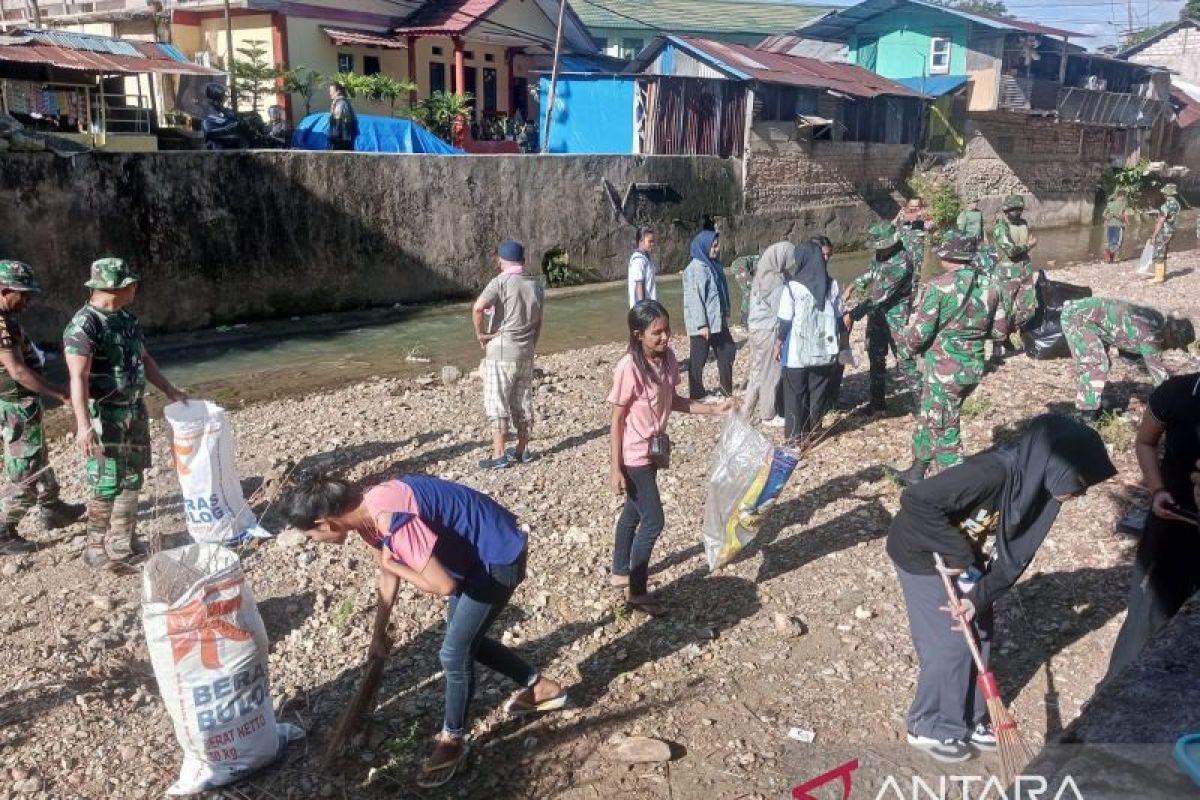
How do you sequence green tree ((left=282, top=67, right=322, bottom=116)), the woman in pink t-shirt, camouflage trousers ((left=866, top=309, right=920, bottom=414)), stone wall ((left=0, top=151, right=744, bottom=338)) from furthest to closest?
1. green tree ((left=282, top=67, right=322, bottom=116))
2. stone wall ((left=0, top=151, right=744, bottom=338))
3. camouflage trousers ((left=866, top=309, right=920, bottom=414))
4. the woman in pink t-shirt

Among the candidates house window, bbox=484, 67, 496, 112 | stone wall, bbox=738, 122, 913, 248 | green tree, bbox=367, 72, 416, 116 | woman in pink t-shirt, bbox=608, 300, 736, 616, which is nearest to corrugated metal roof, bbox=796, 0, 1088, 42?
stone wall, bbox=738, 122, 913, 248

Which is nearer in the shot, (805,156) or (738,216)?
(738,216)

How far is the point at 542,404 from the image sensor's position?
8805 mm

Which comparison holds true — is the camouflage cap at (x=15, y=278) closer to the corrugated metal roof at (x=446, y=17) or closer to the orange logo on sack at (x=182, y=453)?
the orange logo on sack at (x=182, y=453)

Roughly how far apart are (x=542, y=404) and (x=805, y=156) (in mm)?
16189

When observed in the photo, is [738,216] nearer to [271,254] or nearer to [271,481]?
[271,254]

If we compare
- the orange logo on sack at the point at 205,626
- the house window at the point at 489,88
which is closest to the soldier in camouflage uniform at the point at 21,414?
the orange logo on sack at the point at 205,626

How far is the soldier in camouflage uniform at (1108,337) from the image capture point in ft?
23.4

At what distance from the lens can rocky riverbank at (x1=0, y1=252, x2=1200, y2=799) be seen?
12.3ft

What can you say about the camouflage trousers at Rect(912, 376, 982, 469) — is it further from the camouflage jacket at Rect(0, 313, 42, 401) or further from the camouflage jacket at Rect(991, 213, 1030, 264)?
the camouflage jacket at Rect(0, 313, 42, 401)

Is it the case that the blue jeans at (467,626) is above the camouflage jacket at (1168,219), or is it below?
below

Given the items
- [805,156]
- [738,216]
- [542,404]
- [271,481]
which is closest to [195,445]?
[271,481]

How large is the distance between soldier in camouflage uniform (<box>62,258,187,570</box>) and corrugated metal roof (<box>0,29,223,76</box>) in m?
11.0

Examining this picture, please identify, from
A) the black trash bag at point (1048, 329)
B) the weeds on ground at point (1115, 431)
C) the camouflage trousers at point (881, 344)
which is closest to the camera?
the weeds on ground at point (1115, 431)
